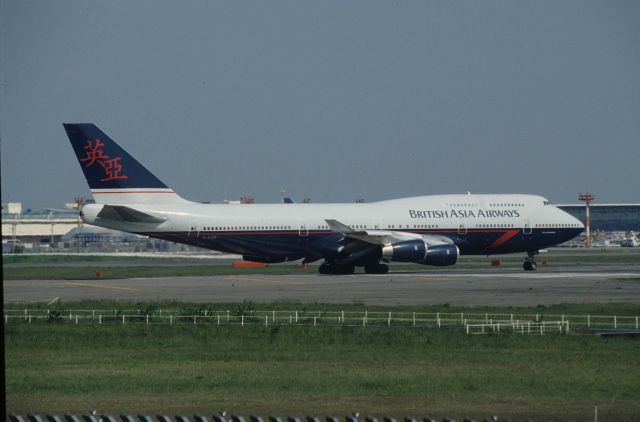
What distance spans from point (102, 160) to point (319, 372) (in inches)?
2098

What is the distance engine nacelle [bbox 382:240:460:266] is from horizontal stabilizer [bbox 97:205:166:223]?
17.4 metres

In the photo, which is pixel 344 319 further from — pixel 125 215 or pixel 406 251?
pixel 125 215

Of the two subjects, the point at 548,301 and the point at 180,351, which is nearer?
the point at 180,351

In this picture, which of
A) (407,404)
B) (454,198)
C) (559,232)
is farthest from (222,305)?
(559,232)

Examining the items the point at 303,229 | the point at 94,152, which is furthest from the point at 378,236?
the point at 94,152

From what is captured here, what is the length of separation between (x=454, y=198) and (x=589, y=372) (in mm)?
58530

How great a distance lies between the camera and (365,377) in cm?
3397

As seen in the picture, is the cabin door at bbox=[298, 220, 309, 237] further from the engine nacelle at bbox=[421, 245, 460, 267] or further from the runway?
the engine nacelle at bbox=[421, 245, 460, 267]

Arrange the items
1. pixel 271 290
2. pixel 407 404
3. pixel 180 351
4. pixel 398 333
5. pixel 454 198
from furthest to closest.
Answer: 1. pixel 454 198
2. pixel 271 290
3. pixel 398 333
4. pixel 180 351
5. pixel 407 404

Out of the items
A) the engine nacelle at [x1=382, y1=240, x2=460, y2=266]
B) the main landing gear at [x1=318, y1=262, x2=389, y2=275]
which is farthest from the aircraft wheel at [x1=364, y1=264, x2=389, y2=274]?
the engine nacelle at [x1=382, y1=240, x2=460, y2=266]

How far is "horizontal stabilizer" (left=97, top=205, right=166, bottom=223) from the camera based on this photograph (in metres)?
81.9

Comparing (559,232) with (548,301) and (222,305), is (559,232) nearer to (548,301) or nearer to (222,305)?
(548,301)

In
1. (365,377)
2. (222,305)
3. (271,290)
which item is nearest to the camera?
(365,377)

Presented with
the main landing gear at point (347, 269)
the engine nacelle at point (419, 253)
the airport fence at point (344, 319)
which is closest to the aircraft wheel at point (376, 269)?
the main landing gear at point (347, 269)
